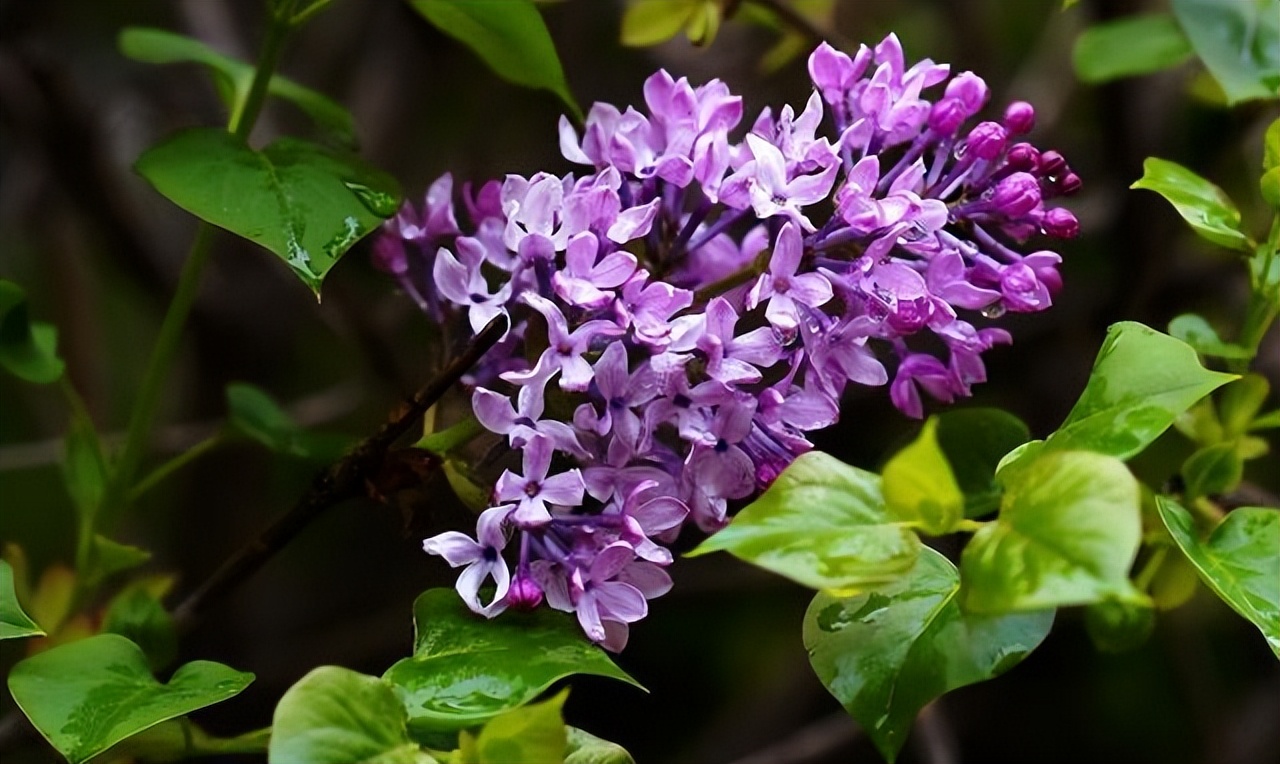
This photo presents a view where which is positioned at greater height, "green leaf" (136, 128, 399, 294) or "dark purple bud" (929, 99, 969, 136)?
"dark purple bud" (929, 99, 969, 136)

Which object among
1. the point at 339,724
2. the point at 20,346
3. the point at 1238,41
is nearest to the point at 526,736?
the point at 339,724

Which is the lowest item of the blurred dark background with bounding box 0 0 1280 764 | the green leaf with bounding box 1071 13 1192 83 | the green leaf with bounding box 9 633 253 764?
the blurred dark background with bounding box 0 0 1280 764

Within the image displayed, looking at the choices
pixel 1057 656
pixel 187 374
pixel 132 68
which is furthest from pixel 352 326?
pixel 1057 656

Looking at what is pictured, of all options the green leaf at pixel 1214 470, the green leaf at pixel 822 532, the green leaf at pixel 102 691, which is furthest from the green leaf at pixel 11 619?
the green leaf at pixel 1214 470

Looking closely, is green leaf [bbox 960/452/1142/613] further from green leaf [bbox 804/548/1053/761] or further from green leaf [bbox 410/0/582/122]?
green leaf [bbox 410/0/582/122]

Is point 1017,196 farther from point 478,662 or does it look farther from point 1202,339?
point 478,662

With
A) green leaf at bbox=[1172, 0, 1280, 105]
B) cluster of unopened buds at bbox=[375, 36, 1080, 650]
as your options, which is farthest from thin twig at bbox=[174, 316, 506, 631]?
→ green leaf at bbox=[1172, 0, 1280, 105]

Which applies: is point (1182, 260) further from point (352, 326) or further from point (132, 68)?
point (132, 68)
